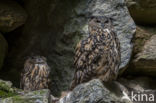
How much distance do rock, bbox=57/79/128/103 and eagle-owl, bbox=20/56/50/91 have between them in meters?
1.49

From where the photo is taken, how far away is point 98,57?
3740 millimetres

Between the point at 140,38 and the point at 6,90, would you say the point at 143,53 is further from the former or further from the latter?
the point at 6,90

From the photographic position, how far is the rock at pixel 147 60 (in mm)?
4750

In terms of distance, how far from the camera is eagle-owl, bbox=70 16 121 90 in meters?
3.73

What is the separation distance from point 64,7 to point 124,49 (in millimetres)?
1146

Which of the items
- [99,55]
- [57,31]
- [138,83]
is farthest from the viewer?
[57,31]

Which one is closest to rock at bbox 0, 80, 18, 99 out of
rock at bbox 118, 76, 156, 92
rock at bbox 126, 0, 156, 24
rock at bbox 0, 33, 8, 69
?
rock at bbox 0, 33, 8, 69

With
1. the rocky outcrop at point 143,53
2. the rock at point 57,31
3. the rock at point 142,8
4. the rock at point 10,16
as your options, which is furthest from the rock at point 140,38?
the rock at point 10,16

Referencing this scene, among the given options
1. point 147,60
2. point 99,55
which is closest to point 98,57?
point 99,55

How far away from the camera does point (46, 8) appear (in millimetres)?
5129

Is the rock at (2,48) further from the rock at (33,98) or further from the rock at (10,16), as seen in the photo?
the rock at (33,98)

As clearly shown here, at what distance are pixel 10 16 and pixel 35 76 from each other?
2.97 feet

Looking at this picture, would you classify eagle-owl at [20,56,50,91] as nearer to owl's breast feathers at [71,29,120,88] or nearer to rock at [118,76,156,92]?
owl's breast feathers at [71,29,120,88]

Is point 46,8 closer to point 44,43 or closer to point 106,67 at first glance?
point 44,43
